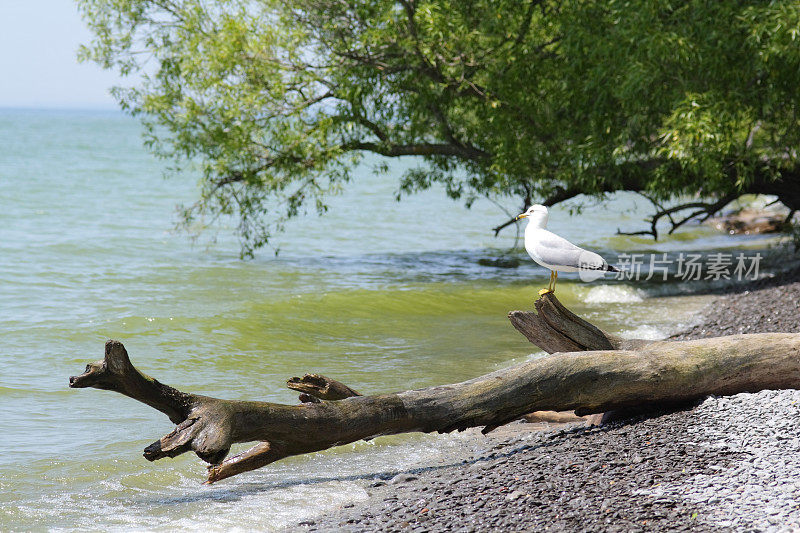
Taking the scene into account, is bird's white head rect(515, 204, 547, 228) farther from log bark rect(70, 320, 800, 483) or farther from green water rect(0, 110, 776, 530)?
green water rect(0, 110, 776, 530)

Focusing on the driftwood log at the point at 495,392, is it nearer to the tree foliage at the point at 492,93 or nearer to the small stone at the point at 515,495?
the small stone at the point at 515,495

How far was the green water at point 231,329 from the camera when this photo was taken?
7770 millimetres

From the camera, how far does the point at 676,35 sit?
14.6 meters

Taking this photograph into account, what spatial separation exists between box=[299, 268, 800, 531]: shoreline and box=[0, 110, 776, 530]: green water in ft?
2.89

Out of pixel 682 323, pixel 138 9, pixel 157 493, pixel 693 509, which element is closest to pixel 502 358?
pixel 682 323

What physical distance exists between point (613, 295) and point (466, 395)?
11824 millimetres

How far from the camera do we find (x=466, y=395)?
7.29 m

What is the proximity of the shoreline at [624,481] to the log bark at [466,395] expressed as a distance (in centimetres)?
29

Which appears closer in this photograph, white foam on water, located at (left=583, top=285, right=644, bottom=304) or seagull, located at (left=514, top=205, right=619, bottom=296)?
seagull, located at (left=514, top=205, right=619, bottom=296)

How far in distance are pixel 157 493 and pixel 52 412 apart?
3364 mm

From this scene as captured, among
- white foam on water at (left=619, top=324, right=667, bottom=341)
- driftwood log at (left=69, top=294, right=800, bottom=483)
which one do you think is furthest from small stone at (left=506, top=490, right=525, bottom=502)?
white foam on water at (left=619, top=324, right=667, bottom=341)

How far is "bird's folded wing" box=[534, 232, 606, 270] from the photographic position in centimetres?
767

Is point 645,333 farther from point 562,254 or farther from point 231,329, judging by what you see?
point 231,329

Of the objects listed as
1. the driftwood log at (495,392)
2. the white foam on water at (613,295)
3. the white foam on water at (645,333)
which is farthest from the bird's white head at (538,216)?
the white foam on water at (613,295)
